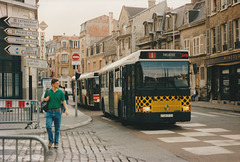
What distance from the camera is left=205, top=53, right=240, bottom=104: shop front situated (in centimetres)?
2986

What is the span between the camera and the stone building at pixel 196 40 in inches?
1475

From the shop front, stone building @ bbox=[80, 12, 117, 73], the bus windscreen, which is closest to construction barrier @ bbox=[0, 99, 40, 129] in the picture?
the bus windscreen

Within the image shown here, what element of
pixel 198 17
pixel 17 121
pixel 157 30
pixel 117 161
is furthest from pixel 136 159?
pixel 157 30

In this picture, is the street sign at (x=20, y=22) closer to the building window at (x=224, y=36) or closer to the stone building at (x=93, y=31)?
the building window at (x=224, y=36)

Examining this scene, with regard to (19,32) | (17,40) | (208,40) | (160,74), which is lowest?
(160,74)

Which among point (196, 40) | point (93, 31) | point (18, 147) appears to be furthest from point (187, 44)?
point (93, 31)

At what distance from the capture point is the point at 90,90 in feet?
89.9

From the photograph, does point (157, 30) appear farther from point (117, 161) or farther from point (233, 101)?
point (117, 161)

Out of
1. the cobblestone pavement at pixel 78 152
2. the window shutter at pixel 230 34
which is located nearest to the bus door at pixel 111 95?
the cobblestone pavement at pixel 78 152

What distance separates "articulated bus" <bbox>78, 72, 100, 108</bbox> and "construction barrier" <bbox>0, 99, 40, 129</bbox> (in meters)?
12.6

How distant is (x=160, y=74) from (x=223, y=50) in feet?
68.2

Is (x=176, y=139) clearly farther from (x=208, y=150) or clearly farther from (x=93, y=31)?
(x=93, y=31)

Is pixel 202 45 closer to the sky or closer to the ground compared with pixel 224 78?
closer to the sky

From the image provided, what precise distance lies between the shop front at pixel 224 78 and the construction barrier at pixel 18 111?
19956 millimetres
